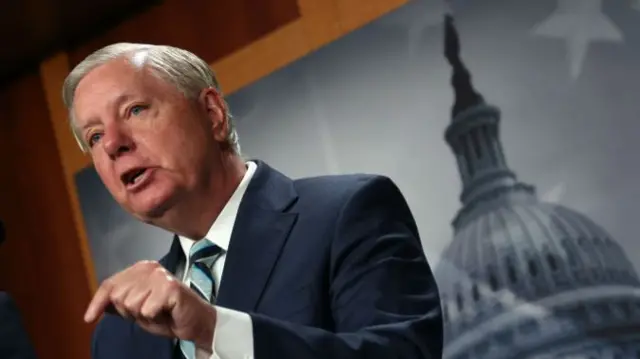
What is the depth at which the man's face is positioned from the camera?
1.03m

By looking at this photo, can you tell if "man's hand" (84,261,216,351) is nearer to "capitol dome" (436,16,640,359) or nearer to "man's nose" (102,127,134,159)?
"man's nose" (102,127,134,159)

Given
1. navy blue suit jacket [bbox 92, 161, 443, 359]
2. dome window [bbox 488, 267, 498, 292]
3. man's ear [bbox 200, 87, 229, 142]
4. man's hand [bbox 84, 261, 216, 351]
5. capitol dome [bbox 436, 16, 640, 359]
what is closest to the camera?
man's hand [bbox 84, 261, 216, 351]

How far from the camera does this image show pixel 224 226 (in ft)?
3.53

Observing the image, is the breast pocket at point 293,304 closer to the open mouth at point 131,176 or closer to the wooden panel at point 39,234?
the open mouth at point 131,176

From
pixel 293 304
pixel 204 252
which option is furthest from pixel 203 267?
pixel 293 304

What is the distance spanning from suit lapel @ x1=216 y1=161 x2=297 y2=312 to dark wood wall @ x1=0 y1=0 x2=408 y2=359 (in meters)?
1.20

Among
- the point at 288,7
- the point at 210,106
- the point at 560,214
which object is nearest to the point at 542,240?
the point at 560,214

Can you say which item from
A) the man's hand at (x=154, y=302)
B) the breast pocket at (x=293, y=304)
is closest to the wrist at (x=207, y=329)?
the man's hand at (x=154, y=302)

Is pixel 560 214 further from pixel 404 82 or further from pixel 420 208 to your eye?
pixel 404 82

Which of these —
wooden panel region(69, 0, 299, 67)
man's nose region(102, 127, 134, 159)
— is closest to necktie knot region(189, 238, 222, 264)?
man's nose region(102, 127, 134, 159)

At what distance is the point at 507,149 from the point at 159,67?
3.34 feet

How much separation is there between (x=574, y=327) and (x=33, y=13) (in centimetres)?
135

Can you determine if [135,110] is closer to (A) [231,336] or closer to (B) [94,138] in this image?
(B) [94,138]

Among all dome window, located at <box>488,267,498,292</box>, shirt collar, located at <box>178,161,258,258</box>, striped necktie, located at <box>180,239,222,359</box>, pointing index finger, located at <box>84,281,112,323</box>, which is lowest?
pointing index finger, located at <box>84,281,112,323</box>
